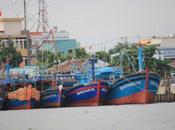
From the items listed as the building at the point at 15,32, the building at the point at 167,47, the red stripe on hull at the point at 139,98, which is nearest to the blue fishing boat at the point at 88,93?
the red stripe on hull at the point at 139,98

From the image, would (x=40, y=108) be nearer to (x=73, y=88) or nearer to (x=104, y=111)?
(x=73, y=88)

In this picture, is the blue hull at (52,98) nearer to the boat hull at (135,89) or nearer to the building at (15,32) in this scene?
the boat hull at (135,89)

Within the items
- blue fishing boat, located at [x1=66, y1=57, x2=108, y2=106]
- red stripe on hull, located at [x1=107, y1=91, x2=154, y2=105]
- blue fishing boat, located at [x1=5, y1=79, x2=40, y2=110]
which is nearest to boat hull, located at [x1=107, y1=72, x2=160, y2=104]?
red stripe on hull, located at [x1=107, y1=91, x2=154, y2=105]

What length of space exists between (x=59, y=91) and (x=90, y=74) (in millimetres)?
3194

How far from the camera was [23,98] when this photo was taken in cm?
3706

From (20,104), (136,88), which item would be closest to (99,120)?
(136,88)

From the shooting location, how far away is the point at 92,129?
23.2 m

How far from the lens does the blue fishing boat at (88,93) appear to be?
120 feet

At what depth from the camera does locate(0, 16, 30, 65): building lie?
7488cm

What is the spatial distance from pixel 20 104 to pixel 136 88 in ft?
24.7

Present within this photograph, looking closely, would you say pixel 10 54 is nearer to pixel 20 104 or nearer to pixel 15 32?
pixel 15 32

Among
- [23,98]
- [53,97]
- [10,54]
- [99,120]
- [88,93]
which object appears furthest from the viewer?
[10,54]

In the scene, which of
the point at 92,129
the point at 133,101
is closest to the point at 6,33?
the point at 133,101

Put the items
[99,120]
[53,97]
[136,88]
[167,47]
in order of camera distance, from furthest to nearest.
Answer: [167,47] → [53,97] → [136,88] → [99,120]
